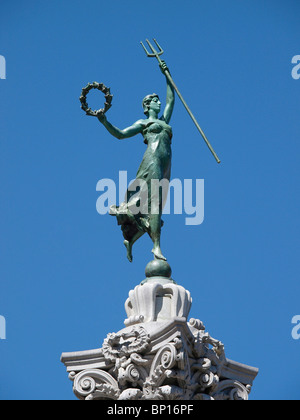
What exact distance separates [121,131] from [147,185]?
1.47 m

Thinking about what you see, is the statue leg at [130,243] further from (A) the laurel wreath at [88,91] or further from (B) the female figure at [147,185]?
(A) the laurel wreath at [88,91]

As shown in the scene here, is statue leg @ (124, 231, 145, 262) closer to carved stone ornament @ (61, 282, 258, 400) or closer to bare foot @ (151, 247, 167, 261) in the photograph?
bare foot @ (151, 247, 167, 261)

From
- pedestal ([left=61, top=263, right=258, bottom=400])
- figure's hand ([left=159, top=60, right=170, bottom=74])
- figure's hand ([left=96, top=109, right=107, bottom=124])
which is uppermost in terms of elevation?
figure's hand ([left=159, top=60, right=170, bottom=74])

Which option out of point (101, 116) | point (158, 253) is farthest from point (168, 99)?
point (158, 253)

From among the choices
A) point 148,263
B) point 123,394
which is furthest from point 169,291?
point 123,394

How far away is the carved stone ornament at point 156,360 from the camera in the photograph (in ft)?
77.8

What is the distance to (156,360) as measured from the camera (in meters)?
23.8

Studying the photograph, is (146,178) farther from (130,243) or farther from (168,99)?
(168,99)

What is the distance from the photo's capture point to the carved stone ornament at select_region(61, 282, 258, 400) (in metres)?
23.7

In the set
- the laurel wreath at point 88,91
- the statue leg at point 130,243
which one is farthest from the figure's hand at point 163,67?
the statue leg at point 130,243

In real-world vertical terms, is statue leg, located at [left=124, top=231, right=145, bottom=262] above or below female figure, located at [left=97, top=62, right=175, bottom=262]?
below

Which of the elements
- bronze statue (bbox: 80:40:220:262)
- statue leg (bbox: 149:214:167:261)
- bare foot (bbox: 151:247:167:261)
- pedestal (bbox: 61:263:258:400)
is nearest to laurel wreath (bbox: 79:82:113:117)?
bronze statue (bbox: 80:40:220:262)
